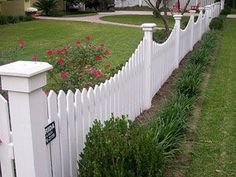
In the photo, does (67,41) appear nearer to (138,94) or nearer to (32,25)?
(32,25)

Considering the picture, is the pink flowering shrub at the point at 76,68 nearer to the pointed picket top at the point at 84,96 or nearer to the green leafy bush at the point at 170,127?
the green leafy bush at the point at 170,127

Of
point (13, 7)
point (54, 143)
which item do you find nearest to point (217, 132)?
point (54, 143)

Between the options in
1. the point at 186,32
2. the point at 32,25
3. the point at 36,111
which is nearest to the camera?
the point at 36,111

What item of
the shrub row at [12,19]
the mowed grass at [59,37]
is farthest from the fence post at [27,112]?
the shrub row at [12,19]

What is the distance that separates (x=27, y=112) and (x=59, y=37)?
50.9 feet

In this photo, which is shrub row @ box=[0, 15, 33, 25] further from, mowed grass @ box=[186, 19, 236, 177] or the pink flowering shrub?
the pink flowering shrub

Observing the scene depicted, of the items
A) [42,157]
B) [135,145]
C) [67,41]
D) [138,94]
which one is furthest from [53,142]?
[67,41]

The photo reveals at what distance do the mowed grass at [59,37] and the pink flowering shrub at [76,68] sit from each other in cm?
382

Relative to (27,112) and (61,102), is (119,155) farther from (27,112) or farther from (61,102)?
(27,112)

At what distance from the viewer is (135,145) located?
3.20m

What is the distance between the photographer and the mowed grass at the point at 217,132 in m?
4.29

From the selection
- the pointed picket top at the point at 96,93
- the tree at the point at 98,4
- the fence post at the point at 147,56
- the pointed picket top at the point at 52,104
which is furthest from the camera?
the tree at the point at 98,4

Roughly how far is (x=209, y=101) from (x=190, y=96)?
506mm

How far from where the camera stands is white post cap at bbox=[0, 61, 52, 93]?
8.25ft
